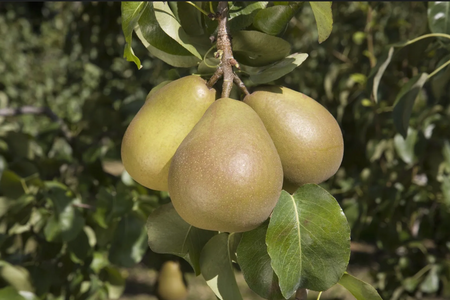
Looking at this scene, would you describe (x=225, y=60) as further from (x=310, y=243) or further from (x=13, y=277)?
(x=13, y=277)

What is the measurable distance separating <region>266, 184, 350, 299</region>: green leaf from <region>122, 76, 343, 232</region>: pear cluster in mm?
30

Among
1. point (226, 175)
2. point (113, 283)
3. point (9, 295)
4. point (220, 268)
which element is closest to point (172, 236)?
point (220, 268)

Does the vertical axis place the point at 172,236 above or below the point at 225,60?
below

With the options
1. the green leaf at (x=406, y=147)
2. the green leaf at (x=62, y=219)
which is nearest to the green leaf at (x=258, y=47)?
the green leaf at (x=62, y=219)

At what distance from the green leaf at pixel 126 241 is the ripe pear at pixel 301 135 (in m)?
0.69

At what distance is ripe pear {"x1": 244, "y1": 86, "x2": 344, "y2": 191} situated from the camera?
62 centimetres

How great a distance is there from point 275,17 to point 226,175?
0.88 feet

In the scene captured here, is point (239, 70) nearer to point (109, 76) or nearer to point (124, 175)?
point (124, 175)

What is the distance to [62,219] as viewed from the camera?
128cm

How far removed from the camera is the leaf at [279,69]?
0.67m

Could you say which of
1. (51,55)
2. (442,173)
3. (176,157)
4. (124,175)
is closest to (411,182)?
(442,173)

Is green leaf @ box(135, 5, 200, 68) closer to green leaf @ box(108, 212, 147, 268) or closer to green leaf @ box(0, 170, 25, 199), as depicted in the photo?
green leaf @ box(108, 212, 147, 268)

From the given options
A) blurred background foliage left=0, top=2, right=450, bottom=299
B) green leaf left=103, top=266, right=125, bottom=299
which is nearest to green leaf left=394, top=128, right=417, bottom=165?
blurred background foliage left=0, top=2, right=450, bottom=299

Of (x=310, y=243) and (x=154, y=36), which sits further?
(x=154, y=36)
